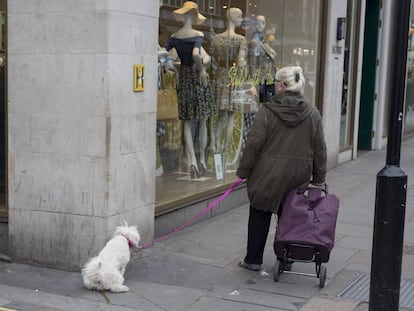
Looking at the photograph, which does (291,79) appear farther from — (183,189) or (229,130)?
(229,130)

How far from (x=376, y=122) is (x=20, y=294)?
10.1 m

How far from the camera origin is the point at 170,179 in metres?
7.50

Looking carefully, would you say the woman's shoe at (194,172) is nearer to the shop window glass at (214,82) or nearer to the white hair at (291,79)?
the shop window glass at (214,82)

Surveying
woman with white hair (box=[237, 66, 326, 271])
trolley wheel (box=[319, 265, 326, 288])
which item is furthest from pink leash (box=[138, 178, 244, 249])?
trolley wheel (box=[319, 265, 326, 288])

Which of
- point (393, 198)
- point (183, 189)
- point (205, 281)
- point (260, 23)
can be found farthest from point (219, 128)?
point (393, 198)

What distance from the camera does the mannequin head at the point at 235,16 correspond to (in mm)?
8320

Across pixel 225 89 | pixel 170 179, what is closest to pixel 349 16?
pixel 225 89

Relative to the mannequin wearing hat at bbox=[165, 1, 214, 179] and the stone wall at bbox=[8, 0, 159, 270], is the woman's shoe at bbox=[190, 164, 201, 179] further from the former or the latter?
the stone wall at bbox=[8, 0, 159, 270]

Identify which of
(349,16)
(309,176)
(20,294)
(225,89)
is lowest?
(20,294)

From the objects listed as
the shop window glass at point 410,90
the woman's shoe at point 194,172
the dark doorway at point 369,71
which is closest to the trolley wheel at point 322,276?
the woman's shoe at point 194,172

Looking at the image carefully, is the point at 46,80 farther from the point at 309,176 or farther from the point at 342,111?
the point at 342,111

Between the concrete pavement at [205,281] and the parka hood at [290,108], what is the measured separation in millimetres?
1371

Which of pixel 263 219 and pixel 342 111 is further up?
pixel 342 111

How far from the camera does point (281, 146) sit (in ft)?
17.6
